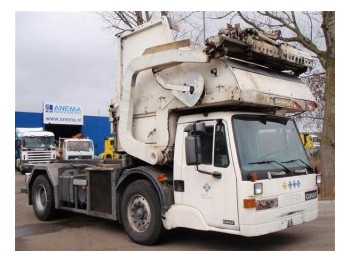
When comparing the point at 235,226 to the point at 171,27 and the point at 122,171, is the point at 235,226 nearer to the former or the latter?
the point at 122,171

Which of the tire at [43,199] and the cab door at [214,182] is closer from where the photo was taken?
the cab door at [214,182]

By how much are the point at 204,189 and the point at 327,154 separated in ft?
21.7

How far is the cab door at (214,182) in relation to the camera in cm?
541

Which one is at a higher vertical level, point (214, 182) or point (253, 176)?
point (253, 176)

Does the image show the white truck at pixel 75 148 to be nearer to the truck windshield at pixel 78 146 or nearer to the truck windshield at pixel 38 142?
the truck windshield at pixel 78 146

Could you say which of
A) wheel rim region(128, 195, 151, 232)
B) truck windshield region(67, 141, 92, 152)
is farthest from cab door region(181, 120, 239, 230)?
truck windshield region(67, 141, 92, 152)

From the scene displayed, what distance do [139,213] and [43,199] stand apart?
334 cm

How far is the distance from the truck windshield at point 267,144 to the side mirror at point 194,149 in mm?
508

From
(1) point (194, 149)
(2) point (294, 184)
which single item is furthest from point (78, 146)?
(2) point (294, 184)

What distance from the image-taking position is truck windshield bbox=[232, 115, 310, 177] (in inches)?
220

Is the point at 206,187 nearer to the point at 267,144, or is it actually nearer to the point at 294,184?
the point at 267,144

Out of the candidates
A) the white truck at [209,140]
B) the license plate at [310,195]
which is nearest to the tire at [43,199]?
the white truck at [209,140]

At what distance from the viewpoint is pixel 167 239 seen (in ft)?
21.4

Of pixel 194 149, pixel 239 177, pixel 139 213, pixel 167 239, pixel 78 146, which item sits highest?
pixel 194 149
